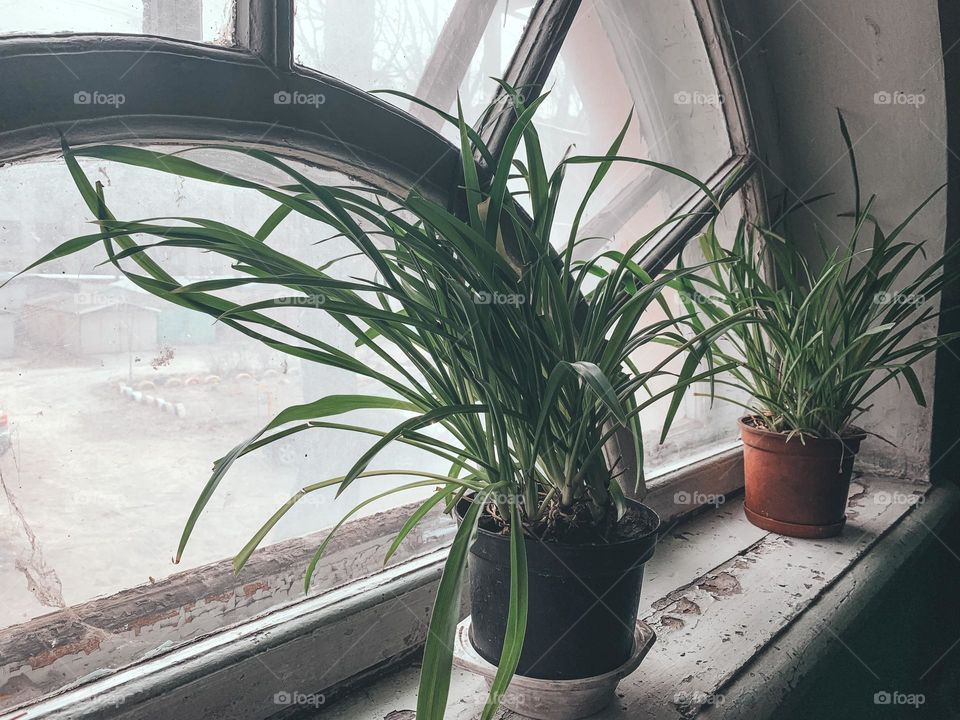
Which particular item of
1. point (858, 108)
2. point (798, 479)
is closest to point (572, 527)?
point (798, 479)

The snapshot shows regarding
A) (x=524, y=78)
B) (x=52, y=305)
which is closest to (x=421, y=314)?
(x=52, y=305)

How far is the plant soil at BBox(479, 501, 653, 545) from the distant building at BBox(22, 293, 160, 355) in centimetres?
35

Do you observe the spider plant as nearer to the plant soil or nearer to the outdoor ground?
the plant soil

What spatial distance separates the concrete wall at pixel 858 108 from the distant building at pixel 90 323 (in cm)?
116

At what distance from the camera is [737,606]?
885 mm

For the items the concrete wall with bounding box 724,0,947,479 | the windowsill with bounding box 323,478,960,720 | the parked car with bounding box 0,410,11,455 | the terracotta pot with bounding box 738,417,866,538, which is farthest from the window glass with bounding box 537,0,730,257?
the parked car with bounding box 0,410,11,455

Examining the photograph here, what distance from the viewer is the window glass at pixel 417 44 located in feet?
2.26

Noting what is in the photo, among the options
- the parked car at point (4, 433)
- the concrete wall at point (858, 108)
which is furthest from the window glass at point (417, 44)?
the concrete wall at point (858, 108)

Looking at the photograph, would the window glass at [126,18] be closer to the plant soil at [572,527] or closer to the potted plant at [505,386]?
the potted plant at [505,386]

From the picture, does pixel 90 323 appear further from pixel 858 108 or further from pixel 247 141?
pixel 858 108

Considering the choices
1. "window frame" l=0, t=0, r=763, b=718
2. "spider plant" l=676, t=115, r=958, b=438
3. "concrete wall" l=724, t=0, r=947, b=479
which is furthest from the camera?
"concrete wall" l=724, t=0, r=947, b=479

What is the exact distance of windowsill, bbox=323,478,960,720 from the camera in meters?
0.67

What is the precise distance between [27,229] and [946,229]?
155 centimetres

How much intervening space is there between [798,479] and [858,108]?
0.80 meters
